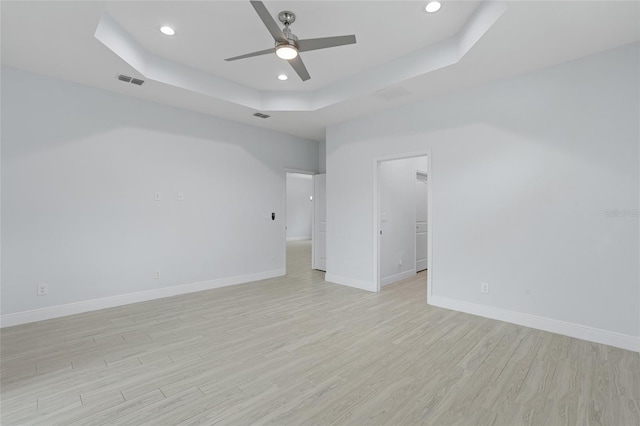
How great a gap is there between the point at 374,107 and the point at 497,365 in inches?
146

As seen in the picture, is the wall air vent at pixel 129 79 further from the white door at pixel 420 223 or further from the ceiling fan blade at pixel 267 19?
the white door at pixel 420 223

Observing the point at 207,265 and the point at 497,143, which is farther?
the point at 207,265

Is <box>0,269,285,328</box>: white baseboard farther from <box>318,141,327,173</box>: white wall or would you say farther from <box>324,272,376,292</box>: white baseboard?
<box>318,141,327,173</box>: white wall

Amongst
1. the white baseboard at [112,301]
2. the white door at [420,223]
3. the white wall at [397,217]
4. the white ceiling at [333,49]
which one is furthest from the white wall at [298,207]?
the white ceiling at [333,49]

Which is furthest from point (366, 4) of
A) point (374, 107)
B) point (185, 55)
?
point (185, 55)

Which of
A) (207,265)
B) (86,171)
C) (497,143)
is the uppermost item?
(497,143)

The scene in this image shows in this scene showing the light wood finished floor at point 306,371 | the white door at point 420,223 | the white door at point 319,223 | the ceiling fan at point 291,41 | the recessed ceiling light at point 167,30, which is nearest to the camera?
the light wood finished floor at point 306,371

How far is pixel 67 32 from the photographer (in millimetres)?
2775

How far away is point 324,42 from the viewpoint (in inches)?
99.4

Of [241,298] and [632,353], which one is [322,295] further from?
[632,353]

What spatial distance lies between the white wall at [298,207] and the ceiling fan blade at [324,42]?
35.9 feet

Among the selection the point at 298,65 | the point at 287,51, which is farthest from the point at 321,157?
the point at 287,51

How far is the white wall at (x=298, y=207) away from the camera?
13859mm

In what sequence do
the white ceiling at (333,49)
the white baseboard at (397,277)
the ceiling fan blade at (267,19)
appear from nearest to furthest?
1. the ceiling fan blade at (267,19)
2. the white ceiling at (333,49)
3. the white baseboard at (397,277)
